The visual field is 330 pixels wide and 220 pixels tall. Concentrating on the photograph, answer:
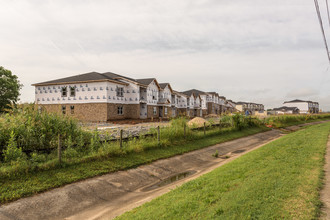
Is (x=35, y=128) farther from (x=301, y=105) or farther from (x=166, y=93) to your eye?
(x=301, y=105)

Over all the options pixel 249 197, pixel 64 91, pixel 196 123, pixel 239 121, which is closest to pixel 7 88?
pixel 64 91

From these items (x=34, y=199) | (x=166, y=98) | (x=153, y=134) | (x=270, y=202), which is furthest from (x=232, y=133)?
(x=166, y=98)

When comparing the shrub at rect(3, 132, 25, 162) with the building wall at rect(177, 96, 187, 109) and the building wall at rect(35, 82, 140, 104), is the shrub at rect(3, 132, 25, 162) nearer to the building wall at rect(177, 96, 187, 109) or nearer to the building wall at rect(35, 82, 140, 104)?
the building wall at rect(35, 82, 140, 104)

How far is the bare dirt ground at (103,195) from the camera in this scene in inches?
269

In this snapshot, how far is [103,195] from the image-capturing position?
8.26m

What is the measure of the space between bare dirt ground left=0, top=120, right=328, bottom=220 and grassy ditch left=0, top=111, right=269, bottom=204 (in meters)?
0.44

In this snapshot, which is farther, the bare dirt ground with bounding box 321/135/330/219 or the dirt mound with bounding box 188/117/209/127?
the dirt mound with bounding box 188/117/209/127

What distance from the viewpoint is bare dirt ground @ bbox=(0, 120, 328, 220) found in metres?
6.82

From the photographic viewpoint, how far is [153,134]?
15.4 meters

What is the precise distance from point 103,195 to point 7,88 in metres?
43.2

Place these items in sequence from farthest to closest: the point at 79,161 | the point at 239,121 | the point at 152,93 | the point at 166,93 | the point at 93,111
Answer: the point at 166,93
the point at 152,93
the point at 93,111
the point at 239,121
the point at 79,161

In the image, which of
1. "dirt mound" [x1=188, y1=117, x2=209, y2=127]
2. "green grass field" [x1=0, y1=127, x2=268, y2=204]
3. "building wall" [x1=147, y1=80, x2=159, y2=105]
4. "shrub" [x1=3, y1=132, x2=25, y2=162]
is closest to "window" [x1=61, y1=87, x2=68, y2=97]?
"building wall" [x1=147, y1=80, x2=159, y2=105]

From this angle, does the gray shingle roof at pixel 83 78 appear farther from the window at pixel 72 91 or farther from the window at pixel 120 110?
the window at pixel 120 110

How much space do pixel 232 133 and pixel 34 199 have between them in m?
19.9
